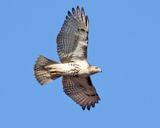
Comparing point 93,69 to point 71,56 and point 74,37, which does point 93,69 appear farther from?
point 74,37

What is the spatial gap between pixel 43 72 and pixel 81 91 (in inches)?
60.0

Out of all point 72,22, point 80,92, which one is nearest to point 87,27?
point 72,22

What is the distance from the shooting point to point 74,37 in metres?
24.1

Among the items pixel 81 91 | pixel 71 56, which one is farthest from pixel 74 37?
pixel 81 91

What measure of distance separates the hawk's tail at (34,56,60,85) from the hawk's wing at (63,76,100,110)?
2.11ft

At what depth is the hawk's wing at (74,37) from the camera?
944 inches

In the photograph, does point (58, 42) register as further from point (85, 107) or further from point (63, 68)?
point (85, 107)

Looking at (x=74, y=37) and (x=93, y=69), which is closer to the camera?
(x=93, y=69)

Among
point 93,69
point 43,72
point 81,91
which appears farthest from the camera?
point 81,91

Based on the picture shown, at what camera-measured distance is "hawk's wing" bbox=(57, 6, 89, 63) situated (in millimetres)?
23969

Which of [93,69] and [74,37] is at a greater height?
[74,37]

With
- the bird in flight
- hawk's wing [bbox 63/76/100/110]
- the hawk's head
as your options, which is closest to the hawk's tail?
the bird in flight

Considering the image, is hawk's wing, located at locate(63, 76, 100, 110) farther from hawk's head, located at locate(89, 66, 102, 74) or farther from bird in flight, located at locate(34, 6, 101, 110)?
hawk's head, located at locate(89, 66, 102, 74)

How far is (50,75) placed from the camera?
24.2 meters
